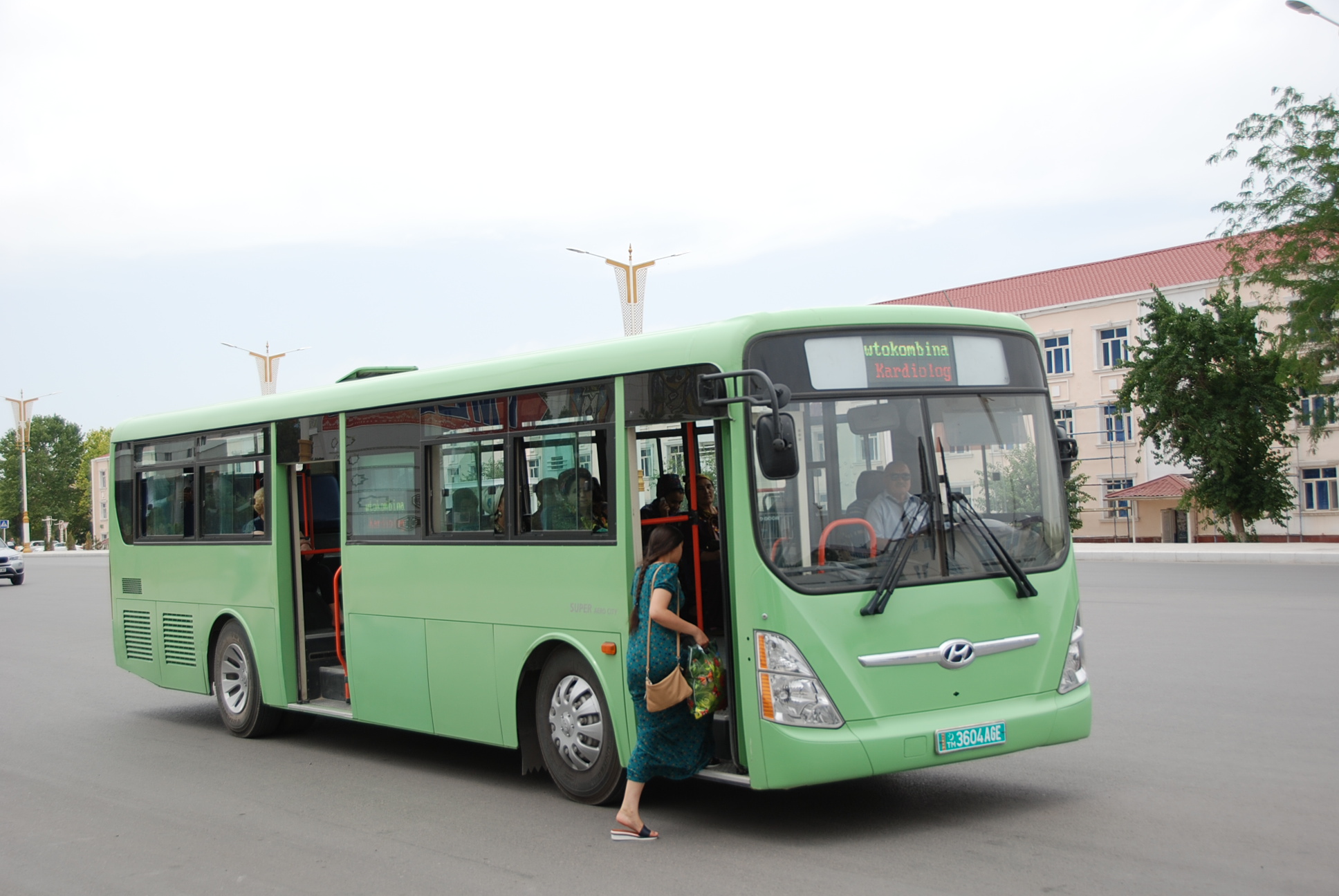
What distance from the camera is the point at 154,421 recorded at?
39.1 feet

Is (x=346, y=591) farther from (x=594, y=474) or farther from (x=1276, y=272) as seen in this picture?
(x=1276, y=272)

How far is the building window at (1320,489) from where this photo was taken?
52.7m

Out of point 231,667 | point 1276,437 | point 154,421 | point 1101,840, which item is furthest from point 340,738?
point 1276,437

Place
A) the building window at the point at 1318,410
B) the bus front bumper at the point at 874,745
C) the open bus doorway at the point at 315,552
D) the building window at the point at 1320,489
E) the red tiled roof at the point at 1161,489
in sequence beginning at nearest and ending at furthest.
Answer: the bus front bumper at the point at 874,745, the open bus doorway at the point at 315,552, the building window at the point at 1318,410, the building window at the point at 1320,489, the red tiled roof at the point at 1161,489

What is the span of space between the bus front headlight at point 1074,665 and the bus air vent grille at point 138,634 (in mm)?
8509

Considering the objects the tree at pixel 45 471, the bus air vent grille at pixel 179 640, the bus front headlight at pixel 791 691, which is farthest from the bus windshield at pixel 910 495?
the tree at pixel 45 471

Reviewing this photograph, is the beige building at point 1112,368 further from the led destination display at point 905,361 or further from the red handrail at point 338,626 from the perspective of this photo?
the led destination display at point 905,361

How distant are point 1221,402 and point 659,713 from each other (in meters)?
47.0

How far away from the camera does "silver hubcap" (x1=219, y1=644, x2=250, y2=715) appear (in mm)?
10695

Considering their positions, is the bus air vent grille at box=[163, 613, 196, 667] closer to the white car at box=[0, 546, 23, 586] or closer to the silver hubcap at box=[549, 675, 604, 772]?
the silver hubcap at box=[549, 675, 604, 772]

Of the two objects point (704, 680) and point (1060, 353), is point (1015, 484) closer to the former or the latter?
point (704, 680)

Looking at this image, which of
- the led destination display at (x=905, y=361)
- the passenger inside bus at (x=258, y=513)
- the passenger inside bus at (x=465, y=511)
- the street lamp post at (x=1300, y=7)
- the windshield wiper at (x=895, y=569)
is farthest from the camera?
the street lamp post at (x=1300, y=7)

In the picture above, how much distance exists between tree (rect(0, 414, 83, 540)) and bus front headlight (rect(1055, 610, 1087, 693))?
402ft

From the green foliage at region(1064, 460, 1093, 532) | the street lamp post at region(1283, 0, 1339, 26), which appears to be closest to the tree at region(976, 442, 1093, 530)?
the street lamp post at region(1283, 0, 1339, 26)
